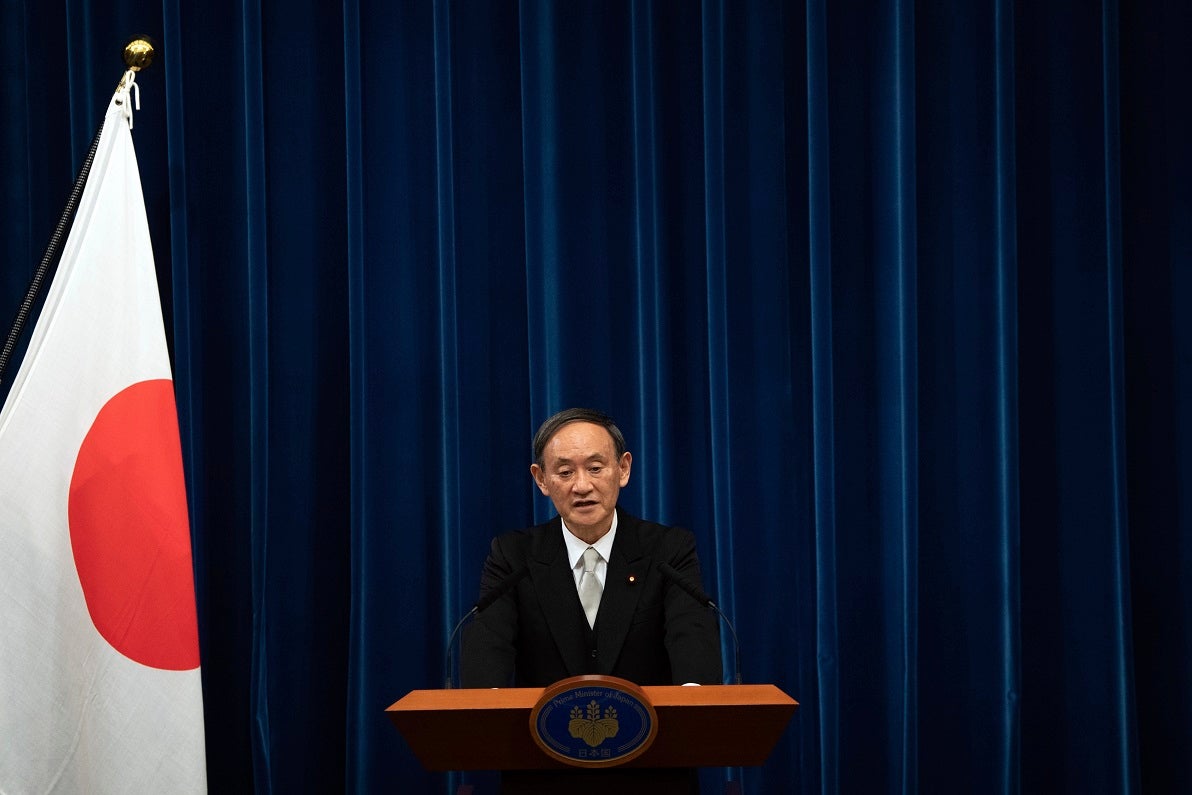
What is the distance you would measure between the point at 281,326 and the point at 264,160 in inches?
19.7

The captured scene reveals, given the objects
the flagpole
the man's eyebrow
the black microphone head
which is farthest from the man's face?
the flagpole

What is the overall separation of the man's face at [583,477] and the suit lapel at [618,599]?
78 millimetres

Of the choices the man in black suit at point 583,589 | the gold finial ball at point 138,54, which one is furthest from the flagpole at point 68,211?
the man in black suit at point 583,589

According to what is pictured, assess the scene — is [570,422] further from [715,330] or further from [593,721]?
[593,721]

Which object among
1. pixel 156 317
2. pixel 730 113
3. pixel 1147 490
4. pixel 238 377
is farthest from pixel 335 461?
pixel 1147 490

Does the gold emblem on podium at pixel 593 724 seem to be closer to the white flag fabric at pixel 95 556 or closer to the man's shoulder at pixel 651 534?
the man's shoulder at pixel 651 534

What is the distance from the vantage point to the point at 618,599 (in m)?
2.22

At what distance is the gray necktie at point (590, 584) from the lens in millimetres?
2328

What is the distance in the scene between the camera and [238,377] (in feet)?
10.3

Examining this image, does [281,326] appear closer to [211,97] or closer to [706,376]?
[211,97]

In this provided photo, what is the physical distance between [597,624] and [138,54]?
1.86 metres

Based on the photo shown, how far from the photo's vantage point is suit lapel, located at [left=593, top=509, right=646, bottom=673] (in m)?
2.18

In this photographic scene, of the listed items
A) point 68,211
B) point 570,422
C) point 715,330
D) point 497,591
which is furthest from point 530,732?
point 68,211

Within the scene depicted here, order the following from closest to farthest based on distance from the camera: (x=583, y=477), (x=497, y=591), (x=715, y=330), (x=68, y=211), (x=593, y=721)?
(x=593, y=721) < (x=497, y=591) < (x=583, y=477) < (x=68, y=211) < (x=715, y=330)
